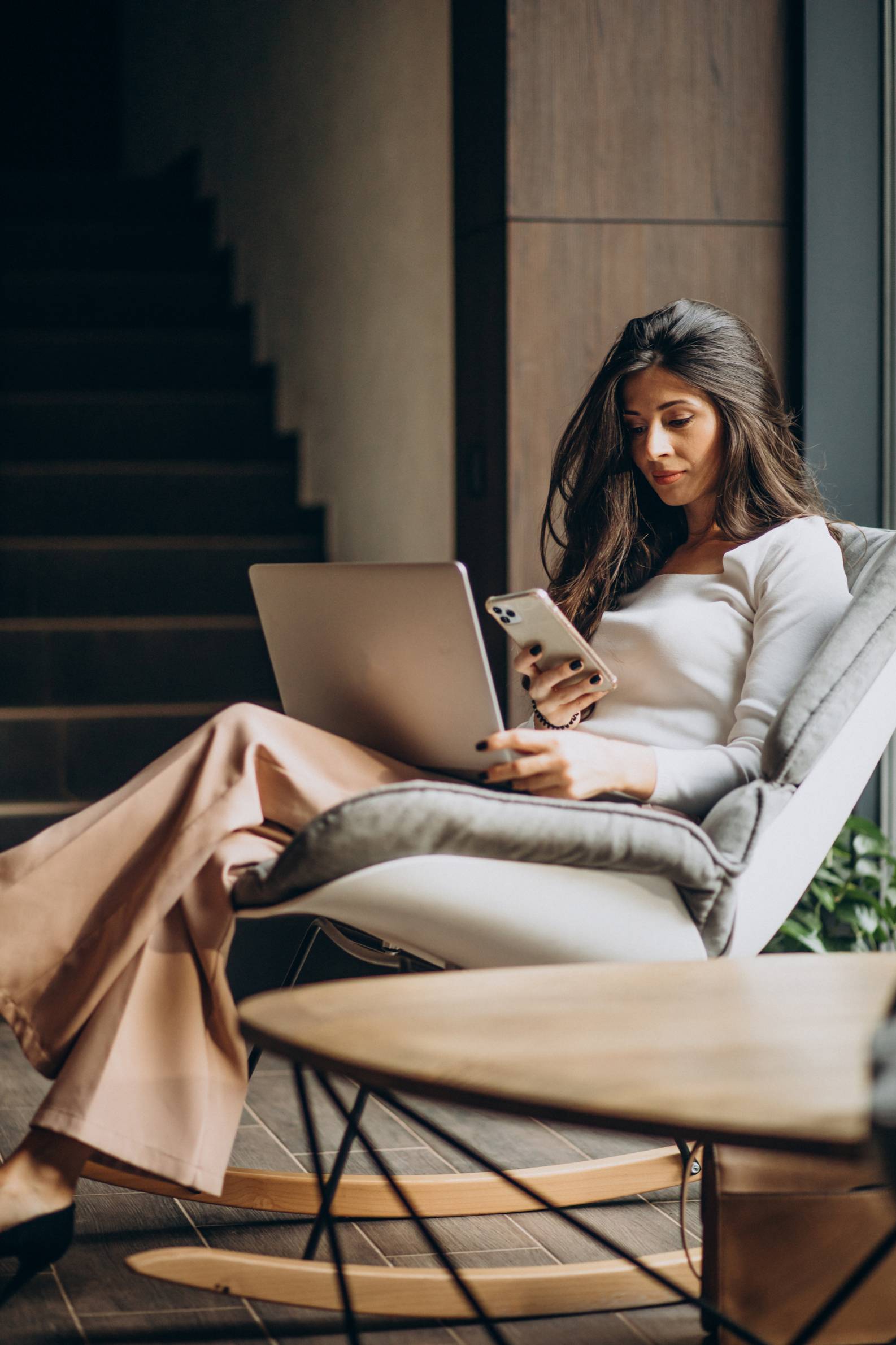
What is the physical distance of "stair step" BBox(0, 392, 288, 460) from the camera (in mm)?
4238

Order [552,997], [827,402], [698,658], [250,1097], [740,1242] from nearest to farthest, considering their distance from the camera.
Answer: 1. [552,997]
2. [740,1242]
3. [698,658]
4. [250,1097]
5. [827,402]

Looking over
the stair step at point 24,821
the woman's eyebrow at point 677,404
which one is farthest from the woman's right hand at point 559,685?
the stair step at point 24,821

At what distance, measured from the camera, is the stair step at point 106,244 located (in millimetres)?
4852

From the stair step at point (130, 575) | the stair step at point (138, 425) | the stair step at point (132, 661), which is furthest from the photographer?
the stair step at point (138, 425)

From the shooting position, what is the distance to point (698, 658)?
179cm


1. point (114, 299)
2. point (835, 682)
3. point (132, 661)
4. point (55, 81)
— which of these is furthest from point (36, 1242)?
point (55, 81)

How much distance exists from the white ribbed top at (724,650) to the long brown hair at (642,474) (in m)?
0.07

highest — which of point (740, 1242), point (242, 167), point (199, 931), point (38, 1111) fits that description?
point (242, 167)

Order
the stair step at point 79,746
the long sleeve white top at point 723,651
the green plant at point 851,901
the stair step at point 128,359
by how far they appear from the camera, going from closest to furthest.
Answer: the long sleeve white top at point 723,651
the green plant at point 851,901
the stair step at point 79,746
the stair step at point 128,359

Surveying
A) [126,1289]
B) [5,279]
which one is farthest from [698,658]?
[5,279]

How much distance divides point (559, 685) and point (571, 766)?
0.53 ft

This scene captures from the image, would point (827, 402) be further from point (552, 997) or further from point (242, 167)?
point (242, 167)

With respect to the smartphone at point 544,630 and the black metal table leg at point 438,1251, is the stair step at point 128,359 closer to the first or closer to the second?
the smartphone at point 544,630

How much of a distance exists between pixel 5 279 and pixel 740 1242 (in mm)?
4057
